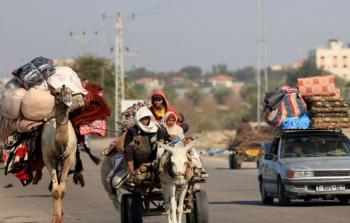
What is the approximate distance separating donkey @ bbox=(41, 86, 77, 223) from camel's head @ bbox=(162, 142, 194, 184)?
3346mm

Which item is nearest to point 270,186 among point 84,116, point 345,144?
point 345,144

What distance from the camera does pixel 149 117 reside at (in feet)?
56.6

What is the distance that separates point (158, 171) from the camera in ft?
55.4

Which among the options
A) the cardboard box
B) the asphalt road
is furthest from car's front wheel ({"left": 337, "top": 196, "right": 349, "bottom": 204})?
the cardboard box

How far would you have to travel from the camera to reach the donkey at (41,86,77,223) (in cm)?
1978

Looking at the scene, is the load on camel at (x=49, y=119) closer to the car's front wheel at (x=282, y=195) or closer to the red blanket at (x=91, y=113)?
the red blanket at (x=91, y=113)

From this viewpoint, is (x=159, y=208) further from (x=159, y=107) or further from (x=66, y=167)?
(x=66, y=167)

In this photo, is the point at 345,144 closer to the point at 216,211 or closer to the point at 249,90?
the point at 216,211

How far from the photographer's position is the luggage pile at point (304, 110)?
25.1 meters

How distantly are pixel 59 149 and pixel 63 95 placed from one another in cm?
130

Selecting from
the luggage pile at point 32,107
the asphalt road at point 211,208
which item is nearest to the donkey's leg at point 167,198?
the luggage pile at point 32,107

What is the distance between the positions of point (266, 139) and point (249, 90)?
14645 cm

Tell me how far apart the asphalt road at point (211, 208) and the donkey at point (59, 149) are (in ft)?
5.75

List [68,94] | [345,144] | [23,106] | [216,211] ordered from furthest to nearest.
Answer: [345,144] < [216,211] < [23,106] < [68,94]
